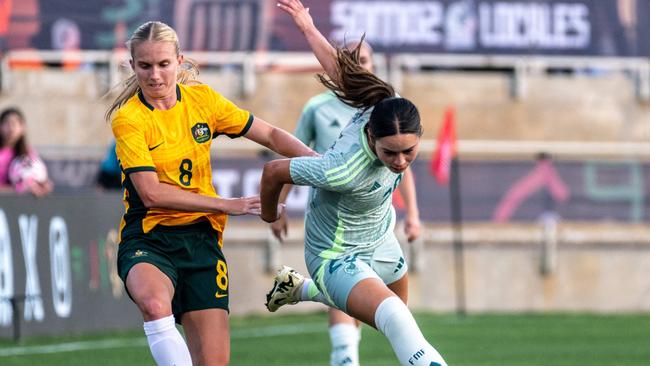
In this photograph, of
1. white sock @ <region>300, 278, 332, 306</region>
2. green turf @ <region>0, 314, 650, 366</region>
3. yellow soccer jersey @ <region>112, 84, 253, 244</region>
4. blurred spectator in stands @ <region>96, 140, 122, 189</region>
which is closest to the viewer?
yellow soccer jersey @ <region>112, 84, 253, 244</region>

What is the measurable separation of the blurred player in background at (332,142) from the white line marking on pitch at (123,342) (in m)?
3.98

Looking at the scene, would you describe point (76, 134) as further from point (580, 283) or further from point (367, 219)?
point (367, 219)

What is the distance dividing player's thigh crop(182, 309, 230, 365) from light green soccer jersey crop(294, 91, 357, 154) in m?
2.27

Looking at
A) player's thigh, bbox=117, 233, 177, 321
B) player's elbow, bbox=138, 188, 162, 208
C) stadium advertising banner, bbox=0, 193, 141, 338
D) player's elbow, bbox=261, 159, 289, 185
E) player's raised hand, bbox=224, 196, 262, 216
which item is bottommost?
stadium advertising banner, bbox=0, 193, 141, 338

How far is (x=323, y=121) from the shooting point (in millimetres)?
10016

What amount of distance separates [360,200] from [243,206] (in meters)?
0.60

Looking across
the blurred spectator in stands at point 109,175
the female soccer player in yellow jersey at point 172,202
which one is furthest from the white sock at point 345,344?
the blurred spectator in stands at point 109,175

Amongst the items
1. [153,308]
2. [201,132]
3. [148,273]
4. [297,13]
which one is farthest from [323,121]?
[153,308]

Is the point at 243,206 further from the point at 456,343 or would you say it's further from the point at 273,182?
the point at 456,343

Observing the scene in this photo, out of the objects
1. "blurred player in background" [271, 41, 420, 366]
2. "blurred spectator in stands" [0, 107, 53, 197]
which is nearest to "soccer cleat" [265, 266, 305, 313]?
"blurred player in background" [271, 41, 420, 366]

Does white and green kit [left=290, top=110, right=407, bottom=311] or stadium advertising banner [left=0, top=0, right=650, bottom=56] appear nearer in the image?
white and green kit [left=290, top=110, right=407, bottom=311]

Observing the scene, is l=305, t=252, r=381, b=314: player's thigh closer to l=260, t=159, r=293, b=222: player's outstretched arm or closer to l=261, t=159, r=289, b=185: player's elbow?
l=260, t=159, r=293, b=222: player's outstretched arm

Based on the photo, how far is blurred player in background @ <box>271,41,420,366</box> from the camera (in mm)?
9633

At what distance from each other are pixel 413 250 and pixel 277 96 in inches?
117
